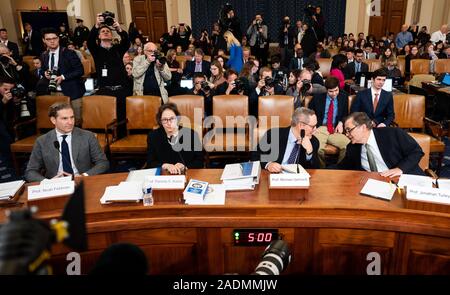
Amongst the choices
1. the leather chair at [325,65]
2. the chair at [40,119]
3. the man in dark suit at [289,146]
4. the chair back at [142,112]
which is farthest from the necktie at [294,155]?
the leather chair at [325,65]

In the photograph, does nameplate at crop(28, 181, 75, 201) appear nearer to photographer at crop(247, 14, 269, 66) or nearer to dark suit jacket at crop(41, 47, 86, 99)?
dark suit jacket at crop(41, 47, 86, 99)

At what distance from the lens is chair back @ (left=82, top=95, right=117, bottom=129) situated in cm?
436

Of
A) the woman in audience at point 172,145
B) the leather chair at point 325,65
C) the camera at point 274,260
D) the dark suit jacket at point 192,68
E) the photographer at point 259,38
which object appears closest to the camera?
the camera at point 274,260

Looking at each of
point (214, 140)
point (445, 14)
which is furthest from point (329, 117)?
point (445, 14)

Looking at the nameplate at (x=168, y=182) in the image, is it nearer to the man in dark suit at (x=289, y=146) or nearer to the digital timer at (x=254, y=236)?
the digital timer at (x=254, y=236)

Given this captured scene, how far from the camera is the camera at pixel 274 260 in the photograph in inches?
44.4

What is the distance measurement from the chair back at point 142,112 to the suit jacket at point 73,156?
1.29 metres

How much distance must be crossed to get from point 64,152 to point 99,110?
148 centimetres

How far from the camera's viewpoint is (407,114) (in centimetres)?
431

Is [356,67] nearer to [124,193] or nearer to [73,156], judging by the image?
[73,156]

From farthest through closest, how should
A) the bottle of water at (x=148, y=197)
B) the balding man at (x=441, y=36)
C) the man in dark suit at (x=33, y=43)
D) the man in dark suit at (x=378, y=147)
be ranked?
the man in dark suit at (x=33, y=43) → the balding man at (x=441, y=36) → the man in dark suit at (x=378, y=147) → the bottle of water at (x=148, y=197)

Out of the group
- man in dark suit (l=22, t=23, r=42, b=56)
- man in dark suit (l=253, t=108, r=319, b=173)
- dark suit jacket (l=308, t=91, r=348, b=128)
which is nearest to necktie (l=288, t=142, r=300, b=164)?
man in dark suit (l=253, t=108, r=319, b=173)

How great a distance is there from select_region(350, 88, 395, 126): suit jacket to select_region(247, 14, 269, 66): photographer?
4.62 meters

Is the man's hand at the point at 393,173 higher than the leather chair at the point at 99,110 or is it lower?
lower
